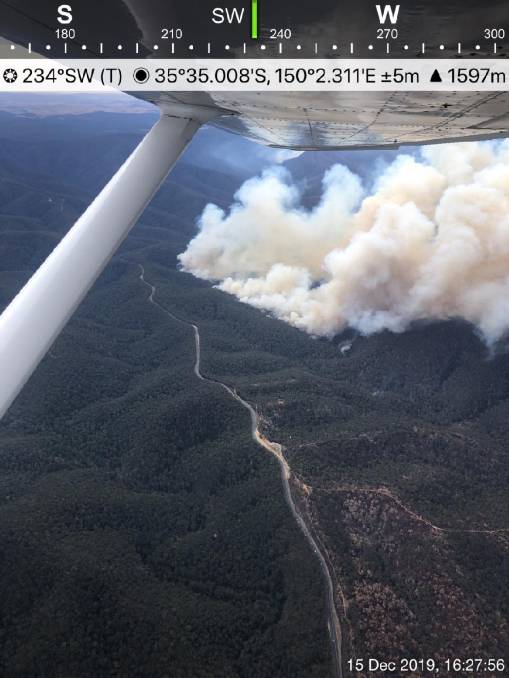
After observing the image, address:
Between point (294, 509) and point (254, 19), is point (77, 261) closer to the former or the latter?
point (254, 19)

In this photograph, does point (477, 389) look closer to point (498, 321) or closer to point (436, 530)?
point (498, 321)

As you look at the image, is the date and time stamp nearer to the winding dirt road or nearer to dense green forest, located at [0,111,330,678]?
the winding dirt road

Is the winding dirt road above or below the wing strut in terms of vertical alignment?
below

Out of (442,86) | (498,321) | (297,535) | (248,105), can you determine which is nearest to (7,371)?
(248,105)

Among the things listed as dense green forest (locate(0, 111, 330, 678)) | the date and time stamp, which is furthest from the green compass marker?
the date and time stamp

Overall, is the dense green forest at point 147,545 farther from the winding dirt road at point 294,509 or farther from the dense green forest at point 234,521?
the winding dirt road at point 294,509
